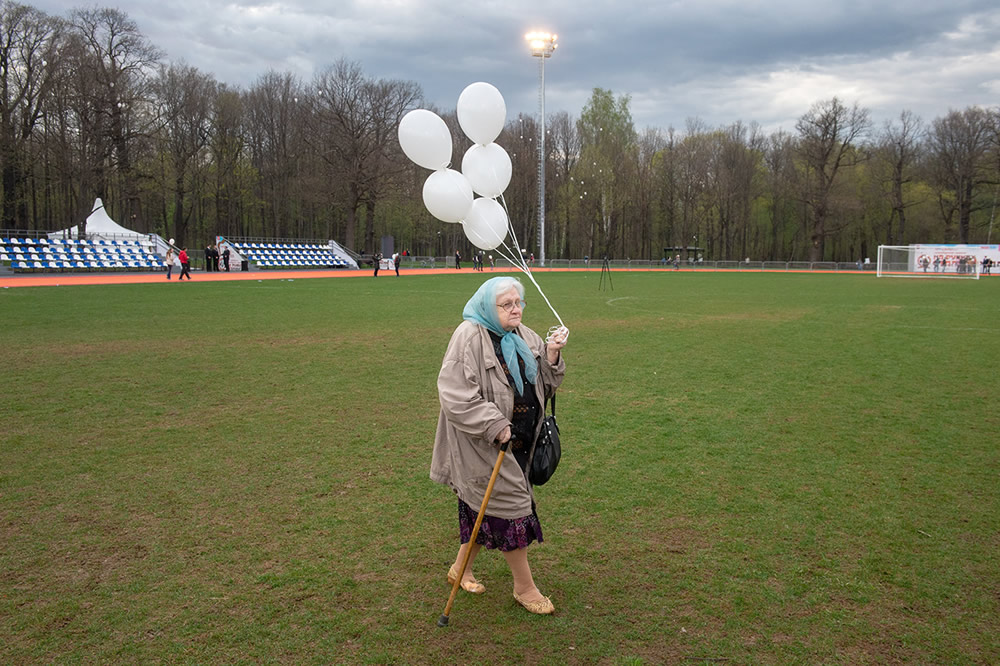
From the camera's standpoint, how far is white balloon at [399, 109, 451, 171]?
4.59 meters

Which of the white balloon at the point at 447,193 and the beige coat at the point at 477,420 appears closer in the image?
the beige coat at the point at 477,420

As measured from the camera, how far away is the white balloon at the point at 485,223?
4.89m

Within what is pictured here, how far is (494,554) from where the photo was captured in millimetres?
4324

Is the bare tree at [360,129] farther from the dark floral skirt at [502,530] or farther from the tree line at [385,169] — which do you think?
the dark floral skirt at [502,530]

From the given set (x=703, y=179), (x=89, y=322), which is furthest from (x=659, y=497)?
(x=703, y=179)

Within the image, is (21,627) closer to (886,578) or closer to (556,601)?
(556,601)

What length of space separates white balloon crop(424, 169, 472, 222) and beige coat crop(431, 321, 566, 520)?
159 cm

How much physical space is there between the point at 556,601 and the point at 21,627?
8.84 feet

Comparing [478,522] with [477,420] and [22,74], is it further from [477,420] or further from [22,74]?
[22,74]

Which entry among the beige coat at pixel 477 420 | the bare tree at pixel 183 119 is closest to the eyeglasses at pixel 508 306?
the beige coat at pixel 477 420

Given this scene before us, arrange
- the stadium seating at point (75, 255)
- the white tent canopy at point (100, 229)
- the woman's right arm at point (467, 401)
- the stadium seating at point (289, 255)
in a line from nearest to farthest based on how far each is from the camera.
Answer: the woman's right arm at point (467, 401)
the stadium seating at point (75, 255)
the white tent canopy at point (100, 229)
the stadium seating at point (289, 255)

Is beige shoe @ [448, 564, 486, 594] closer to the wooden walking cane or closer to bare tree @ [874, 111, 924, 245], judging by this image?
the wooden walking cane

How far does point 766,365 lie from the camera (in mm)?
10250

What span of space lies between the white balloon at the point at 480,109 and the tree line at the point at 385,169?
119 ft
